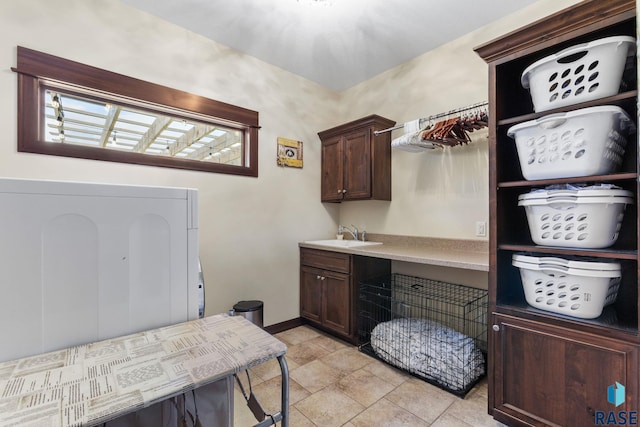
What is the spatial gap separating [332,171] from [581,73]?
7.16 ft

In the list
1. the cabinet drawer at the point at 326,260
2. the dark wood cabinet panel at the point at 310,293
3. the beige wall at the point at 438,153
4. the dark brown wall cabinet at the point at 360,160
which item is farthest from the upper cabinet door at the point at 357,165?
the dark wood cabinet panel at the point at 310,293

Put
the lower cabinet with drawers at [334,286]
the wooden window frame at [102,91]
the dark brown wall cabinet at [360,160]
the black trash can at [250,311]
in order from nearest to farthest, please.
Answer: the wooden window frame at [102,91] → the black trash can at [250,311] → the lower cabinet with drawers at [334,286] → the dark brown wall cabinet at [360,160]

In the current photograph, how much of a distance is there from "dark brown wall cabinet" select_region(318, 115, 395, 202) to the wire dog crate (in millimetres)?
916

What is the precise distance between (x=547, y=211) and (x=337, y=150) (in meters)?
2.08

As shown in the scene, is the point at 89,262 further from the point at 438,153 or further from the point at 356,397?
the point at 438,153

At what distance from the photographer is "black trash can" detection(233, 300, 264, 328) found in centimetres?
238

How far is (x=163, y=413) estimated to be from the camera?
0.92 meters

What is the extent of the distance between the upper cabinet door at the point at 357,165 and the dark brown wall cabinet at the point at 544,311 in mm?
1314

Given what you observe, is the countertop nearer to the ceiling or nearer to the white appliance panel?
the white appliance panel

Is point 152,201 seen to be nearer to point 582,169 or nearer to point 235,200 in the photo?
point 235,200

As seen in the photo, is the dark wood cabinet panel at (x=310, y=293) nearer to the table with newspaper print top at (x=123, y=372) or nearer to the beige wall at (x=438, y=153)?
the beige wall at (x=438, y=153)

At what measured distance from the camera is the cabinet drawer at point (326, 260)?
2.57m

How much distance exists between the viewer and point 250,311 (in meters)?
2.39
